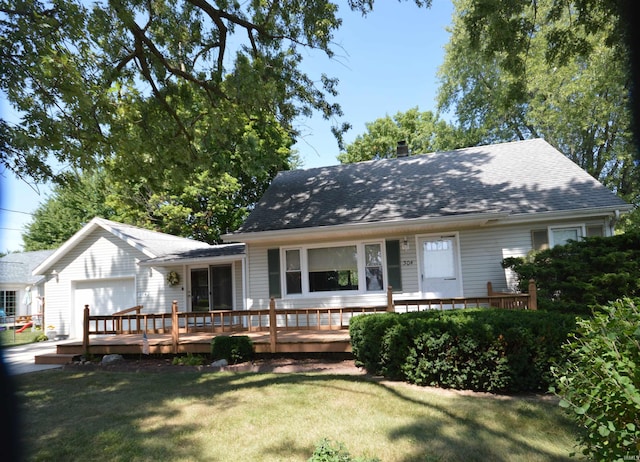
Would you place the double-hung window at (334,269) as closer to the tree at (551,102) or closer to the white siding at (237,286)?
the white siding at (237,286)

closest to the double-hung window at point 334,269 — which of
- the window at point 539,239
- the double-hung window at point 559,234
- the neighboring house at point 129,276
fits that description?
the neighboring house at point 129,276

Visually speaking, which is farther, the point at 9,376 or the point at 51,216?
the point at 51,216

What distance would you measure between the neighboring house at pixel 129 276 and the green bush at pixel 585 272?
8975 millimetres

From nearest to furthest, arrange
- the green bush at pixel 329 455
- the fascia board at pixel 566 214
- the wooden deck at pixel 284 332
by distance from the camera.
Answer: the green bush at pixel 329 455 → the wooden deck at pixel 284 332 → the fascia board at pixel 566 214

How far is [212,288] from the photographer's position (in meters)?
14.1

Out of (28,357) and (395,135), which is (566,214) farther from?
(395,135)

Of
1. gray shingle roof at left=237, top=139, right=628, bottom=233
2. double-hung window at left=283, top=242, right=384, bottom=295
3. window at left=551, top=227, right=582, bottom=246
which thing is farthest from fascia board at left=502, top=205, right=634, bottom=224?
double-hung window at left=283, top=242, right=384, bottom=295

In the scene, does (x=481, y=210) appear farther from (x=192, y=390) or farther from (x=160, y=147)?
(x=160, y=147)

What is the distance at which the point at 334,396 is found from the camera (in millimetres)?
5684

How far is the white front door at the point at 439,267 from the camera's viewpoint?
414 inches

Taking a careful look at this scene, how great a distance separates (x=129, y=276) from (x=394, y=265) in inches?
410

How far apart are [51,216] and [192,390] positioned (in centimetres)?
3054

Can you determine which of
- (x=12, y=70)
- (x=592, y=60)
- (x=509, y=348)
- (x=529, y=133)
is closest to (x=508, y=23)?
(x=509, y=348)

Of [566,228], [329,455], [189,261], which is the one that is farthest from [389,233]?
[329,455]
